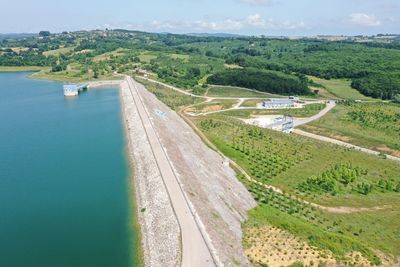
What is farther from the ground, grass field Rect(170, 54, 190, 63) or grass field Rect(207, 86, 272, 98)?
grass field Rect(170, 54, 190, 63)

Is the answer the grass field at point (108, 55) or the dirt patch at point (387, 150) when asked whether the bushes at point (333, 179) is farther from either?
the grass field at point (108, 55)

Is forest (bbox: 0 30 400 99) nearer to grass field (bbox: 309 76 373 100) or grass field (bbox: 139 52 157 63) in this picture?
grass field (bbox: 139 52 157 63)

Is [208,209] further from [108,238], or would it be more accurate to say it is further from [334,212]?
[334,212]

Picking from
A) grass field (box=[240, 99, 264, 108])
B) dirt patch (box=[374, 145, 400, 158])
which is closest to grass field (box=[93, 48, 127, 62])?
grass field (box=[240, 99, 264, 108])

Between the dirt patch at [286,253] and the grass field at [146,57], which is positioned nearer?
the dirt patch at [286,253]

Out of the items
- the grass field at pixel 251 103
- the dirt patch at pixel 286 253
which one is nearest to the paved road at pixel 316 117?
the grass field at pixel 251 103

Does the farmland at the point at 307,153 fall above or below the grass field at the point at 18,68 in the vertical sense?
below

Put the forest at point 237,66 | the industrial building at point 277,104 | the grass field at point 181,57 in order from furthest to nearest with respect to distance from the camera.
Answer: the grass field at point 181,57, the forest at point 237,66, the industrial building at point 277,104

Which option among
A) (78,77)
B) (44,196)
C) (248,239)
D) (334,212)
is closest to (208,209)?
(248,239)
